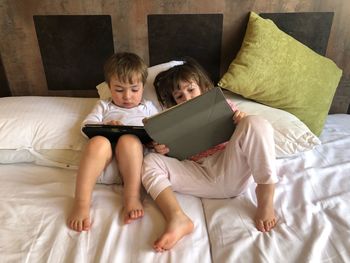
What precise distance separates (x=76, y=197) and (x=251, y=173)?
576mm

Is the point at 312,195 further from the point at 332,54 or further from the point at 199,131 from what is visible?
the point at 332,54

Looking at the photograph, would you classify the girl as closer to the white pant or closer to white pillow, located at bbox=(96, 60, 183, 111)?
the white pant

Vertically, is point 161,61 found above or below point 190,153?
above

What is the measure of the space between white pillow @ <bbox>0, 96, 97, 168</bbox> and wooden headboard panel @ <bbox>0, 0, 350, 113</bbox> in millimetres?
328

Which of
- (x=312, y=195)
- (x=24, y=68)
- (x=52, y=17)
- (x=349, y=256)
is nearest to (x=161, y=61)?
(x=52, y=17)

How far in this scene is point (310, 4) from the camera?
4.84 ft

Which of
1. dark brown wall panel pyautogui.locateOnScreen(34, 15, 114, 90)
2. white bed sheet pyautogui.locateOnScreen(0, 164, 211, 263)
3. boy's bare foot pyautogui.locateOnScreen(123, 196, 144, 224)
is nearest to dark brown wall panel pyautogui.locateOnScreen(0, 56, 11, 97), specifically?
dark brown wall panel pyautogui.locateOnScreen(34, 15, 114, 90)

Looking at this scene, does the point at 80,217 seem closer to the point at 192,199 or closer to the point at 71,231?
the point at 71,231

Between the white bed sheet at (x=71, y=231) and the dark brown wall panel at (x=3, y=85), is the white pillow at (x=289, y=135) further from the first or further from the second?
the dark brown wall panel at (x=3, y=85)

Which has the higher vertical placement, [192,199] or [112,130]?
[112,130]

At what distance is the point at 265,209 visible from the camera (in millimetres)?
1009

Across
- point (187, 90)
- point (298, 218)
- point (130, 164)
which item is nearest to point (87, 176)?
point (130, 164)

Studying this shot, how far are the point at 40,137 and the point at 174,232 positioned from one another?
67cm

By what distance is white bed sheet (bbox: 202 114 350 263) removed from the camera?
878 millimetres
